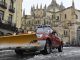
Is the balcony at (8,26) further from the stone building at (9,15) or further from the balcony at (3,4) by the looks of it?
the balcony at (3,4)

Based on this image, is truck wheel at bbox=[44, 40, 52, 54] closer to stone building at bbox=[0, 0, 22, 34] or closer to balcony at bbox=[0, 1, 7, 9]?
stone building at bbox=[0, 0, 22, 34]

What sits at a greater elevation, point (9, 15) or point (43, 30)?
point (9, 15)

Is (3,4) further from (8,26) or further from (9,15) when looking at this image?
(8,26)

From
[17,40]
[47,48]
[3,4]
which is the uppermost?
[3,4]

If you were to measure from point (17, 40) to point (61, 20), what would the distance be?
7986 centimetres

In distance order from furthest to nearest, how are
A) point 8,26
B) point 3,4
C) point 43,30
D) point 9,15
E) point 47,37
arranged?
point 9,15
point 8,26
point 3,4
point 43,30
point 47,37

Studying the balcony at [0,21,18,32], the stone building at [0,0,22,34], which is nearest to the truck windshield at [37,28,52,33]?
the stone building at [0,0,22,34]

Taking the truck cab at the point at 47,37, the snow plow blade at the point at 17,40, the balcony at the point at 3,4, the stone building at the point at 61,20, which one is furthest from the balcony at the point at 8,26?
the stone building at the point at 61,20

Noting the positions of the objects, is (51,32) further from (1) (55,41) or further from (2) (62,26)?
(2) (62,26)

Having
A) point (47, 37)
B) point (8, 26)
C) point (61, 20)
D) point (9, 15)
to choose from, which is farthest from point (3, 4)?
point (61, 20)

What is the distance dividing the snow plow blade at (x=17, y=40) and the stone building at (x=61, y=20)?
65270mm

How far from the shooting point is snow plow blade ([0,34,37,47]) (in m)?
12.9

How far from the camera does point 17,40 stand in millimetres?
13133

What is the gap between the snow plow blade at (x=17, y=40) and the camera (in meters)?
12.9
